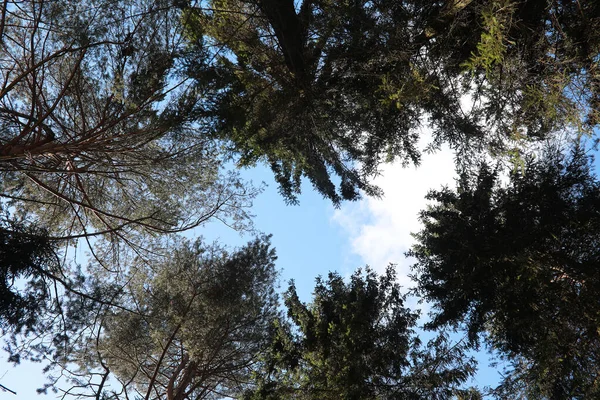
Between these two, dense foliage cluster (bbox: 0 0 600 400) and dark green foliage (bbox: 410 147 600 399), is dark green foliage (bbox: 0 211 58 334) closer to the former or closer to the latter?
dense foliage cluster (bbox: 0 0 600 400)

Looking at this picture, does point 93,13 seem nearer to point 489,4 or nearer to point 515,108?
point 489,4

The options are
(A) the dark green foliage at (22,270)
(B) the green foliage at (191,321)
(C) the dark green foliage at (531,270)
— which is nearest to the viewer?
(A) the dark green foliage at (22,270)

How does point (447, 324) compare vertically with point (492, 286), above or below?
below

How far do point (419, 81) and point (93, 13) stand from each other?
18.2 ft

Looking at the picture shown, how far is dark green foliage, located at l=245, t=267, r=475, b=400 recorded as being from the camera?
285 inches

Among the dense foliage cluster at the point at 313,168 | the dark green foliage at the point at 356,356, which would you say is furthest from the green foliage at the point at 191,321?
the dark green foliage at the point at 356,356

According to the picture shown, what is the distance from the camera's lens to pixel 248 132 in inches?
328

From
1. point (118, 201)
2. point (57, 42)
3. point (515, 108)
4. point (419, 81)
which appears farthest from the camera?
point (118, 201)

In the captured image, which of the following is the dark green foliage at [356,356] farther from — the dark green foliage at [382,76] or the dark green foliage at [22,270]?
the dark green foliage at [22,270]

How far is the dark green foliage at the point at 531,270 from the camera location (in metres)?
6.78

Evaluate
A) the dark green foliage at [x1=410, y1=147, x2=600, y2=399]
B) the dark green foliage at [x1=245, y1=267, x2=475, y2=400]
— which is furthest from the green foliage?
the dark green foliage at [x1=410, y1=147, x2=600, y2=399]

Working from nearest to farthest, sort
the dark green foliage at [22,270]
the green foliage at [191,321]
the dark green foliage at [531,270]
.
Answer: the dark green foliage at [22,270]
the dark green foliage at [531,270]
the green foliage at [191,321]

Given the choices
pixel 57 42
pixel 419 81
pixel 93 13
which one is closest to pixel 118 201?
pixel 57 42

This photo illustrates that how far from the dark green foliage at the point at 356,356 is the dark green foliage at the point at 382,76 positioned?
2683 millimetres
